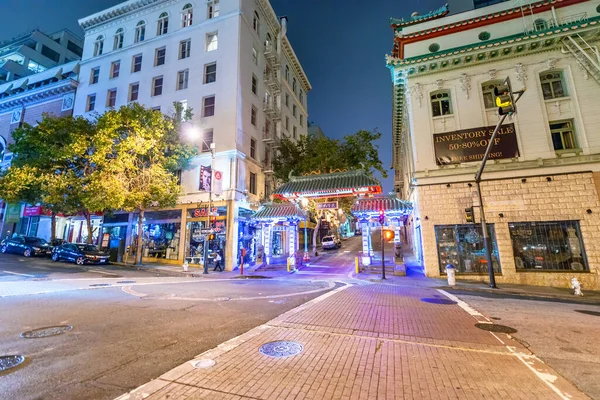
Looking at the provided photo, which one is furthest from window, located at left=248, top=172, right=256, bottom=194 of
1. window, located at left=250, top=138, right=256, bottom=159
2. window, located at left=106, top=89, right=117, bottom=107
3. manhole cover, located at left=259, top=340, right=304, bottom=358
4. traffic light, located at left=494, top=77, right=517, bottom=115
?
manhole cover, located at left=259, top=340, right=304, bottom=358

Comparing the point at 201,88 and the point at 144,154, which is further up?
the point at 201,88

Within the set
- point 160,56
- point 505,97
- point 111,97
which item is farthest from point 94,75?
point 505,97

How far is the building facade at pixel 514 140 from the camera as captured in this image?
1461 centimetres

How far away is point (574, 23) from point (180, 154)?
2834 cm

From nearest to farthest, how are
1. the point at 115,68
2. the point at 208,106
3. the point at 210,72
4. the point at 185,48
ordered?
the point at 208,106 < the point at 210,72 < the point at 185,48 < the point at 115,68

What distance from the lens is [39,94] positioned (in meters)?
34.8

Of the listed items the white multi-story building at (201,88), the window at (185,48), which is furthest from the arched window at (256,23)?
the window at (185,48)

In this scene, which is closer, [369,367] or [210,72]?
[369,367]

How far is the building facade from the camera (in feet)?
47.9

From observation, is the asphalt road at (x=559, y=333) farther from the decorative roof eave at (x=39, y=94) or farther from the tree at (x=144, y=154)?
the decorative roof eave at (x=39, y=94)

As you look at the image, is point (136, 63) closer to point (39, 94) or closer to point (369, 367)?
point (39, 94)

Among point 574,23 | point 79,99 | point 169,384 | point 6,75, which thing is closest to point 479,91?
point 574,23

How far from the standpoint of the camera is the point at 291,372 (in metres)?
4.07

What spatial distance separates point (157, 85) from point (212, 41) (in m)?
7.49
